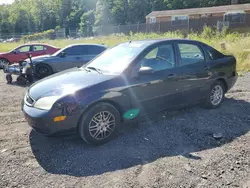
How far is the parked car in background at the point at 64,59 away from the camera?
9.21 m

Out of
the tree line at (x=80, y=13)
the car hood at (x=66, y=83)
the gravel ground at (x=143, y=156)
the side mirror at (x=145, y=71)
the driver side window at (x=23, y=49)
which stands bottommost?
the gravel ground at (x=143, y=156)

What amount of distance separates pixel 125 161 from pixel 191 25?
2564 cm

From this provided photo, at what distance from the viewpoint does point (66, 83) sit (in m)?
3.93

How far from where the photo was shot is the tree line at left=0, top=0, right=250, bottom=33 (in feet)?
178

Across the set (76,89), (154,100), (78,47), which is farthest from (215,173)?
(78,47)

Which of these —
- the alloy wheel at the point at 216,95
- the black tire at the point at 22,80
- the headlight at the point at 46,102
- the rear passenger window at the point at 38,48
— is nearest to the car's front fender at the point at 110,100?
the headlight at the point at 46,102

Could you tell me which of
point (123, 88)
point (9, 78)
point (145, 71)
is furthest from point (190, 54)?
point (9, 78)

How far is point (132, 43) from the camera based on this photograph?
4770 millimetres

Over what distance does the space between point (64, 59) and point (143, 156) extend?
690 centimetres

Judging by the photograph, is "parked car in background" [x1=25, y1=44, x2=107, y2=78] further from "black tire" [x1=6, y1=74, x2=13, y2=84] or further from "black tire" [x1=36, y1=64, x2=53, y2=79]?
"black tire" [x1=6, y1=74, x2=13, y2=84]

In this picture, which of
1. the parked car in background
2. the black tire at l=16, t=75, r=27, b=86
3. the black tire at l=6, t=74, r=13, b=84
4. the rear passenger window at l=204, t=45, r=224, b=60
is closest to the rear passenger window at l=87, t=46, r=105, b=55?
the parked car in background

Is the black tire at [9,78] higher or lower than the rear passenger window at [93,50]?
lower

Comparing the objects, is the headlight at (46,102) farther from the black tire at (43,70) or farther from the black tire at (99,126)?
the black tire at (43,70)

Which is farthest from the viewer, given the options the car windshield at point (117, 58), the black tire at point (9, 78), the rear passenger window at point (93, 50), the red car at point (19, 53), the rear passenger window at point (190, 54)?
the red car at point (19, 53)
